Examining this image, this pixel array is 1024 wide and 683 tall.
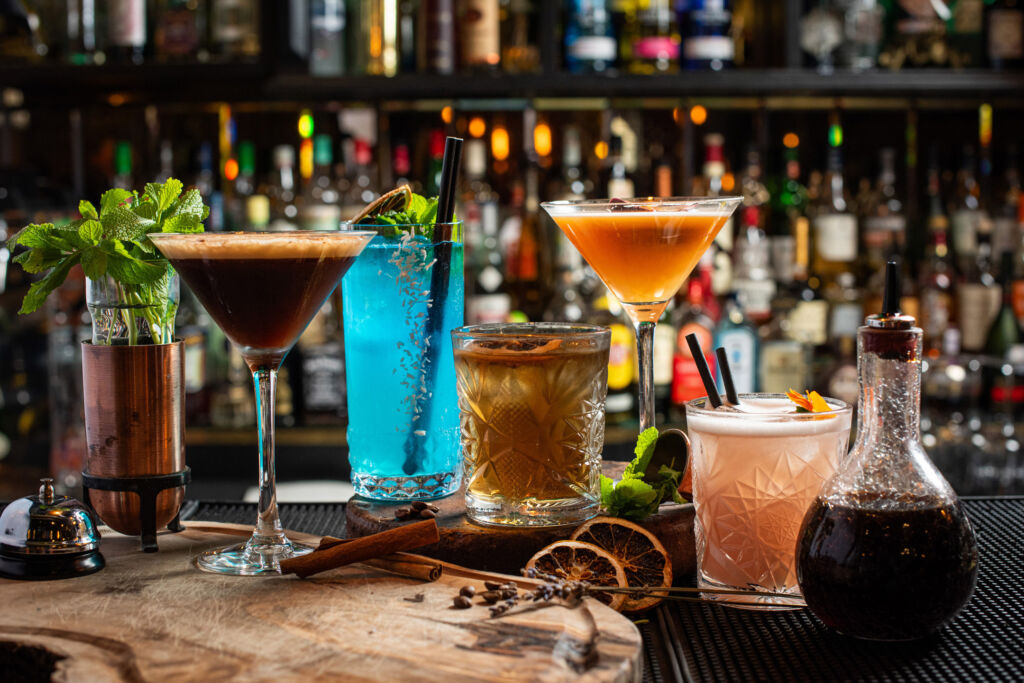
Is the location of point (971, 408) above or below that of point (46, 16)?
below

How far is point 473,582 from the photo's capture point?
35.2 inches

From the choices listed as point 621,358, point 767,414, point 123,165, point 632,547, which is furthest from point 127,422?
point 123,165

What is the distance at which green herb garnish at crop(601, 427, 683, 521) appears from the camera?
95cm

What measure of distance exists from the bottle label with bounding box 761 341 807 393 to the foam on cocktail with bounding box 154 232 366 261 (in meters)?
1.89

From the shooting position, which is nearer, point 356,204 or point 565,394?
point 565,394

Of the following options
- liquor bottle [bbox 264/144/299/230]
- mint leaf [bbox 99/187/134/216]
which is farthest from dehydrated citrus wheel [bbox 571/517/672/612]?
liquor bottle [bbox 264/144/299/230]

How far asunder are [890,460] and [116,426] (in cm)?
68

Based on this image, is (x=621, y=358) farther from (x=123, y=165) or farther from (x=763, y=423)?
(x=763, y=423)

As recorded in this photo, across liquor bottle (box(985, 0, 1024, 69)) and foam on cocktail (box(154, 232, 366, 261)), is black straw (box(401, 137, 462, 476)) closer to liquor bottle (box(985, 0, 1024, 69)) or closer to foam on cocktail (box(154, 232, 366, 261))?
foam on cocktail (box(154, 232, 366, 261))

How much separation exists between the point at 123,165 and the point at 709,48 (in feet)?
5.07

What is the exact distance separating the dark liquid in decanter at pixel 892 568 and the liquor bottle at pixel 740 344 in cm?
182

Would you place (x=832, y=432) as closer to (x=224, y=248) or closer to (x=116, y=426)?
(x=224, y=248)

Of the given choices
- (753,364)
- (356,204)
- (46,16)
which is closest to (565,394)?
(753,364)

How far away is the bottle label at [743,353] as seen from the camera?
8.61ft
